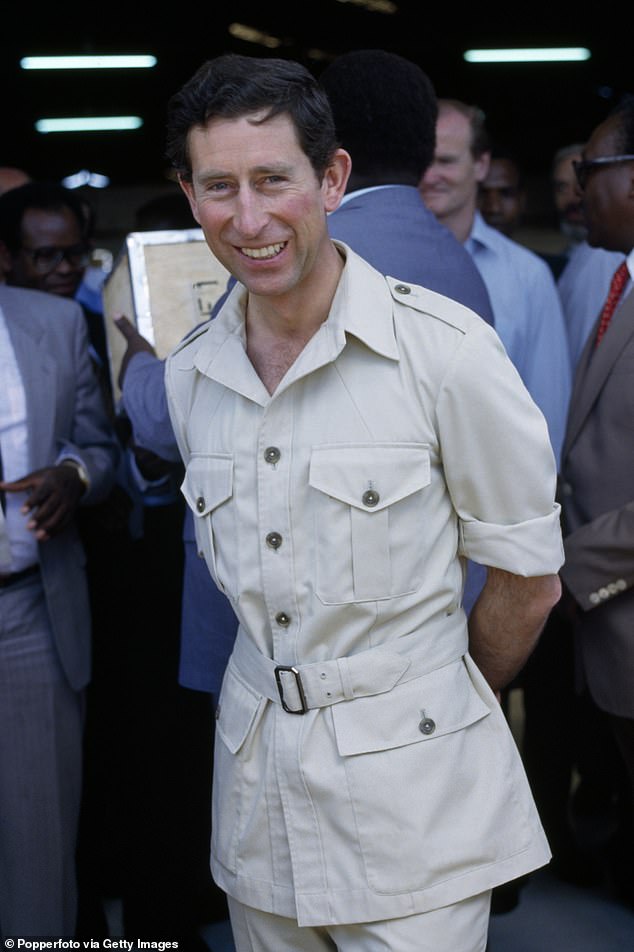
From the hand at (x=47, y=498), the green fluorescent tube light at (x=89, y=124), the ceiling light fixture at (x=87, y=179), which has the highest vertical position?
the green fluorescent tube light at (x=89, y=124)

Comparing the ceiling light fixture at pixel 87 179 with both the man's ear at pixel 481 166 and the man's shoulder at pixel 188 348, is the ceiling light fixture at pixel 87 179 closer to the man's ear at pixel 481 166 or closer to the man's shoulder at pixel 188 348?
the man's ear at pixel 481 166

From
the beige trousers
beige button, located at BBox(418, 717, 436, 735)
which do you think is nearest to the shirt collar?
beige button, located at BBox(418, 717, 436, 735)

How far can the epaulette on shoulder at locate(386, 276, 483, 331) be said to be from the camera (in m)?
1.85

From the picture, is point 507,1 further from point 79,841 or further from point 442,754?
point 442,754

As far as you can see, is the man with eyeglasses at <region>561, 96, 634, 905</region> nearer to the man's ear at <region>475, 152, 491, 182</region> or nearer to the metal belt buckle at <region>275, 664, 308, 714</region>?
the metal belt buckle at <region>275, 664, 308, 714</region>

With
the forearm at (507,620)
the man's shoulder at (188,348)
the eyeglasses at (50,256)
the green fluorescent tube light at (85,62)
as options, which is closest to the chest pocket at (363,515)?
the forearm at (507,620)

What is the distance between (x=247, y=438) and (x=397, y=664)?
1.35ft

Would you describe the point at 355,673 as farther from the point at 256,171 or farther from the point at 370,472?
the point at 256,171

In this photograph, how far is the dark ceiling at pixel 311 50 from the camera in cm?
1089

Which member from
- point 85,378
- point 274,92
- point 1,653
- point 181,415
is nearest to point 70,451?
point 85,378

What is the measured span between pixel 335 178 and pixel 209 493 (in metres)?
0.54

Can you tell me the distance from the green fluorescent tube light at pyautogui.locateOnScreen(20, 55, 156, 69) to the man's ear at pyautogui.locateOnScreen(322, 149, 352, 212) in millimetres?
11237

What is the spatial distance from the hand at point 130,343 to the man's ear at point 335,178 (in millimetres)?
889

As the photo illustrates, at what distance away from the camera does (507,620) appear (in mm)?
1999
